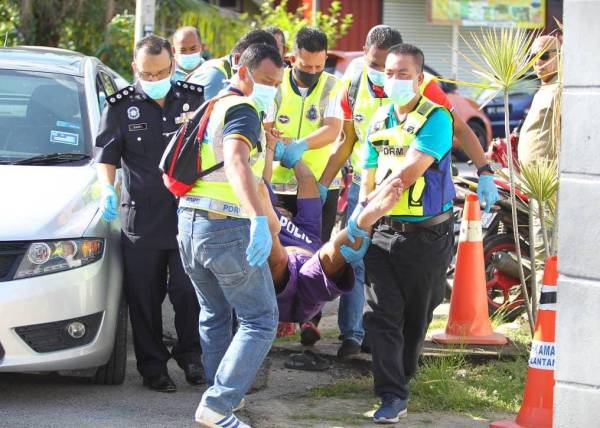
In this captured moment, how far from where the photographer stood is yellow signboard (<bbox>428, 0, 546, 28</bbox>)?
27312 mm

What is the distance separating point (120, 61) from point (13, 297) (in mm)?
9440

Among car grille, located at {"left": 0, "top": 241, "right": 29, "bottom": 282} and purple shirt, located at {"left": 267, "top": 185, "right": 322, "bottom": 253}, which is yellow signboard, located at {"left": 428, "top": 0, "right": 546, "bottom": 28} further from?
car grille, located at {"left": 0, "top": 241, "right": 29, "bottom": 282}

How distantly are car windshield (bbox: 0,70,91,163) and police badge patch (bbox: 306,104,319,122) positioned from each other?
1359mm

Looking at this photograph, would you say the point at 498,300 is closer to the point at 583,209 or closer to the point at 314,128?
the point at 314,128

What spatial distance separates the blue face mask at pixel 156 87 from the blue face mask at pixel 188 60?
6.95ft

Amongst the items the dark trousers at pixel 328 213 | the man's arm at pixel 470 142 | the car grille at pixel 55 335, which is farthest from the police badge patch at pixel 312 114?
the car grille at pixel 55 335

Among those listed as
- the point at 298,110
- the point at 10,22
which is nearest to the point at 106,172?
the point at 298,110

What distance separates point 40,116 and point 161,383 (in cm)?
172

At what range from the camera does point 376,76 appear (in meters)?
6.45

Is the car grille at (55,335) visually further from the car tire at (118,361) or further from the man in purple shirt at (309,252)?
the man in purple shirt at (309,252)

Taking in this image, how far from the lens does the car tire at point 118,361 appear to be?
5910mm

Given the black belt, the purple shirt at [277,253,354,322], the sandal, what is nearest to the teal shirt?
the black belt

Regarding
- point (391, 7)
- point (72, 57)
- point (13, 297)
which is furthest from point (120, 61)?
point (391, 7)

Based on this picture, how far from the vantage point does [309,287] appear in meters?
5.80
